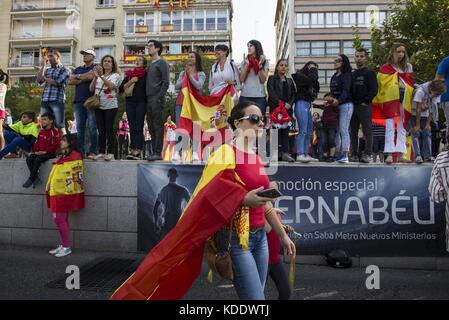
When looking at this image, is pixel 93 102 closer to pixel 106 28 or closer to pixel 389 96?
pixel 389 96

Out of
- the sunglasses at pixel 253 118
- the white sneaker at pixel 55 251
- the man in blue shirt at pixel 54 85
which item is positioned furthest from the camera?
the man in blue shirt at pixel 54 85

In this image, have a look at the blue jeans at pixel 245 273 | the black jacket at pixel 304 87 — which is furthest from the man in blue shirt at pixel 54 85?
the blue jeans at pixel 245 273

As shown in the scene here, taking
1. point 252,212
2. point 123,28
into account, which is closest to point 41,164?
point 252,212

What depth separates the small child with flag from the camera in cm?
643

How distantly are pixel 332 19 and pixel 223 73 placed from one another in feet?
162

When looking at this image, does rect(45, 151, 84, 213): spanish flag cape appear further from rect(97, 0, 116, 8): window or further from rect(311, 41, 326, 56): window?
rect(311, 41, 326, 56): window

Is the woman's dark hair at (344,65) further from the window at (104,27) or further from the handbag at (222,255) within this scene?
the window at (104,27)

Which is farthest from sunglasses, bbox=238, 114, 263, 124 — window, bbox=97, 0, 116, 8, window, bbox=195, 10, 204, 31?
window, bbox=97, 0, 116, 8

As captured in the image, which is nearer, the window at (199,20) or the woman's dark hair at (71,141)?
the woman's dark hair at (71,141)

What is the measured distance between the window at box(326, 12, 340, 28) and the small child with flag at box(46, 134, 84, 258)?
5089 centimetres

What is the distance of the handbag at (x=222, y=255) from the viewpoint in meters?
2.80

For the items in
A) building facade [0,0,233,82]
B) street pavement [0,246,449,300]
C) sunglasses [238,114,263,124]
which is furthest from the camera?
building facade [0,0,233,82]

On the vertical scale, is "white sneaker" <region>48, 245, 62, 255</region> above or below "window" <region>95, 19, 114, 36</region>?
below

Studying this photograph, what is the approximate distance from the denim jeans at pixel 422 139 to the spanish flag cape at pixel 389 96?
0.39m
